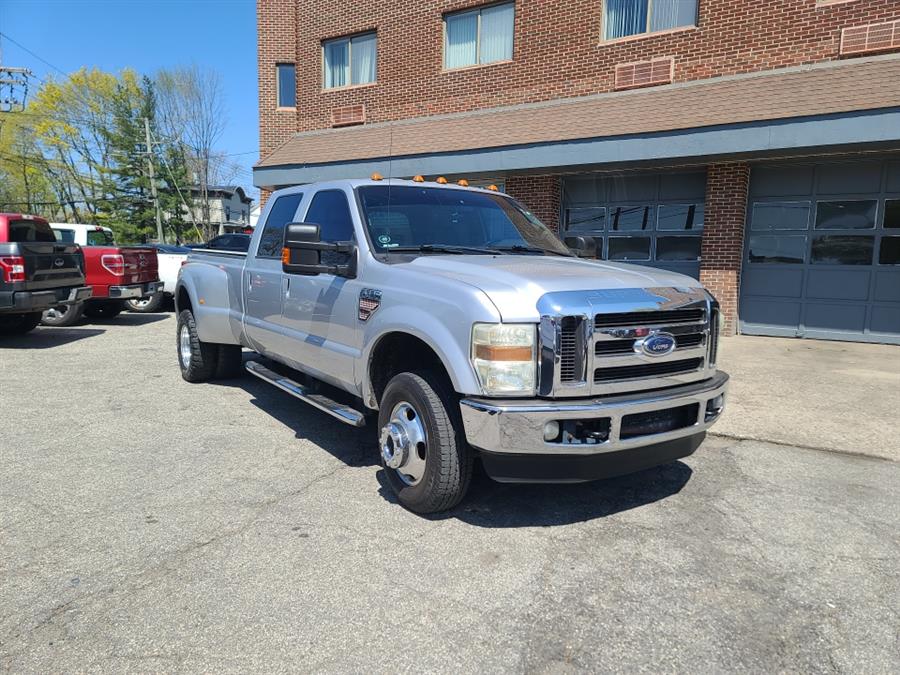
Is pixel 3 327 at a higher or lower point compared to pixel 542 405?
lower

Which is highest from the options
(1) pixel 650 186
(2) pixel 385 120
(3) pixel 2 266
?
(2) pixel 385 120

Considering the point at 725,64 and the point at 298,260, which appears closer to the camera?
the point at 298,260

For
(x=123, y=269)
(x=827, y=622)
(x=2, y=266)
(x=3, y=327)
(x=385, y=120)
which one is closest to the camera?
(x=827, y=622)

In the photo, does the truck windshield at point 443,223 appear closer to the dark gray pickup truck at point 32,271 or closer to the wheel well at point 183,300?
the wheel well at point 183,300

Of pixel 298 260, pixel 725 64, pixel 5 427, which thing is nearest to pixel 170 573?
pixel 298 260

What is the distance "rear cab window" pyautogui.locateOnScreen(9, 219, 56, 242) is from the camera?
9.05 meters

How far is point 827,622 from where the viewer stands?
2.63 metres

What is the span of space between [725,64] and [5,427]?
463 inches

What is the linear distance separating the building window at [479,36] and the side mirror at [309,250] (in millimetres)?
11030

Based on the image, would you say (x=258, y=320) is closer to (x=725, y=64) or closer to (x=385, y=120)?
(x=725, y=64)

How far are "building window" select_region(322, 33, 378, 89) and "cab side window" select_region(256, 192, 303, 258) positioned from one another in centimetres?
1133

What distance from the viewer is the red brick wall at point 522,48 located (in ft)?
34.0

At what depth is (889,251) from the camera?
10070 mm

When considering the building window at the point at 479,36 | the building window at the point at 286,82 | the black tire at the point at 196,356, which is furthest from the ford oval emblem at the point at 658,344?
the building window at the point at 286,82
